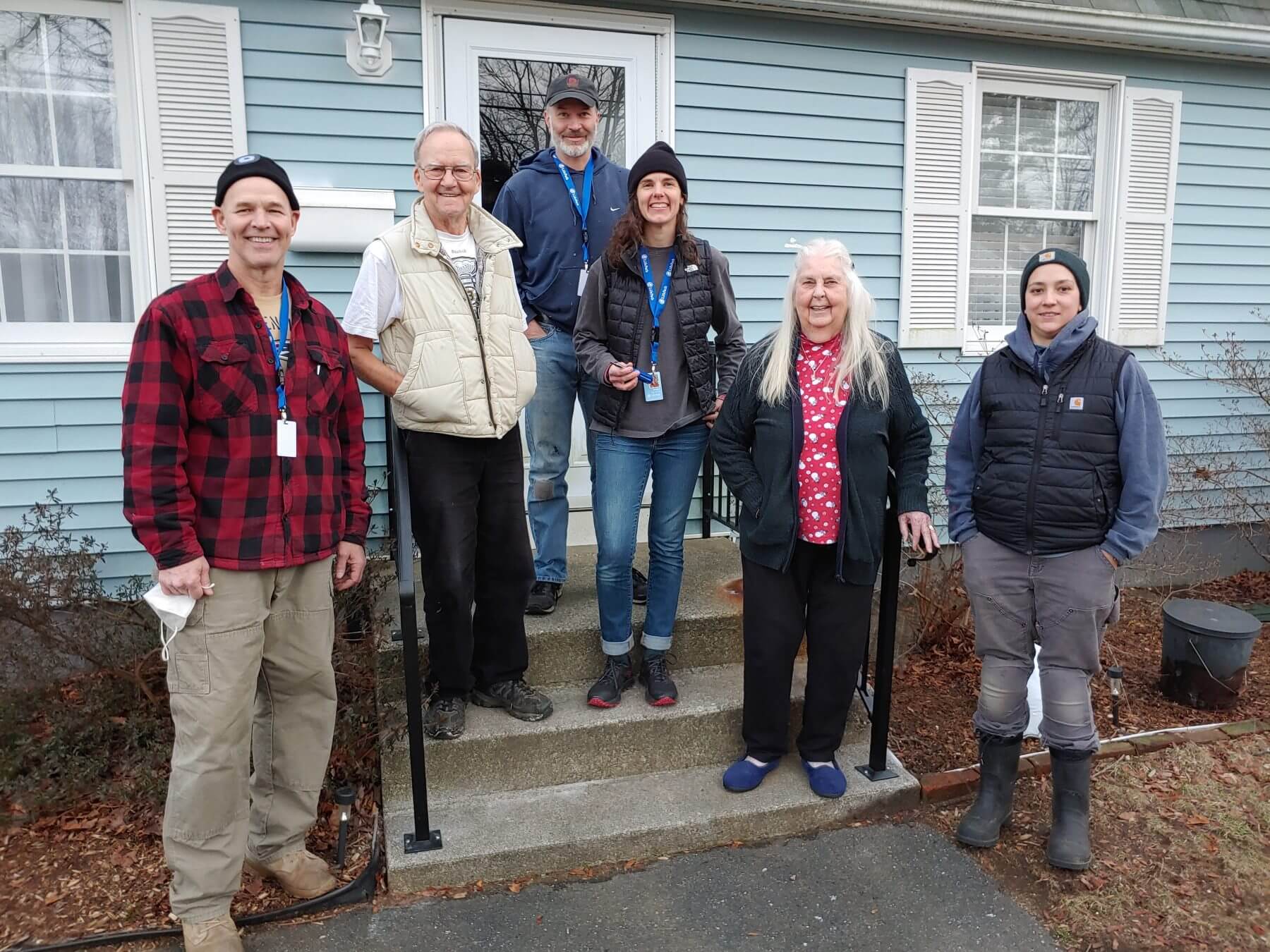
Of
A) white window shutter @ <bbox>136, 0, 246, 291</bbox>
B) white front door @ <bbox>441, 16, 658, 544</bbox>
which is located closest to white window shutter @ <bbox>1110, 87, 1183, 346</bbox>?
white front door @ <bbox>441, 16, 658, 544</bbox>

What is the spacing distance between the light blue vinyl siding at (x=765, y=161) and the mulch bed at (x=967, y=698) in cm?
170

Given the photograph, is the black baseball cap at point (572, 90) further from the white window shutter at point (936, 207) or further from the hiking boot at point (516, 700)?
the white window shutter at point (936, 207)

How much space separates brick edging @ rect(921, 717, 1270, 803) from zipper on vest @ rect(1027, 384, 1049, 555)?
0.94 m

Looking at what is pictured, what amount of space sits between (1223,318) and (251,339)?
5969 mm

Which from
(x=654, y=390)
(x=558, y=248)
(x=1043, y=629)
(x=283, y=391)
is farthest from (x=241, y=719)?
(x=1043, y=629)

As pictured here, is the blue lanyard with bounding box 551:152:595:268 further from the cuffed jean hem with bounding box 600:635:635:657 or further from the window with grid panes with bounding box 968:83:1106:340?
the window with grid panes with bounding box 968:83:1106:340

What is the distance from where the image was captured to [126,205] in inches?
160

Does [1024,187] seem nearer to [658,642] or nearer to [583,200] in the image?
[583,200]

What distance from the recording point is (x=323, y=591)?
91.4 inches

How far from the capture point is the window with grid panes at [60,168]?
3891 mm

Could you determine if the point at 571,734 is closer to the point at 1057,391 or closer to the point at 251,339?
the point at 251,339

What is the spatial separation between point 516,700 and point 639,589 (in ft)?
2.68

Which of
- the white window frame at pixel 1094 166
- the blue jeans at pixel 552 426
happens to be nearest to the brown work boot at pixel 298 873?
the blue jeans at pixel 552 426

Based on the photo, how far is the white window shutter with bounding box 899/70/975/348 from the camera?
4961mm
